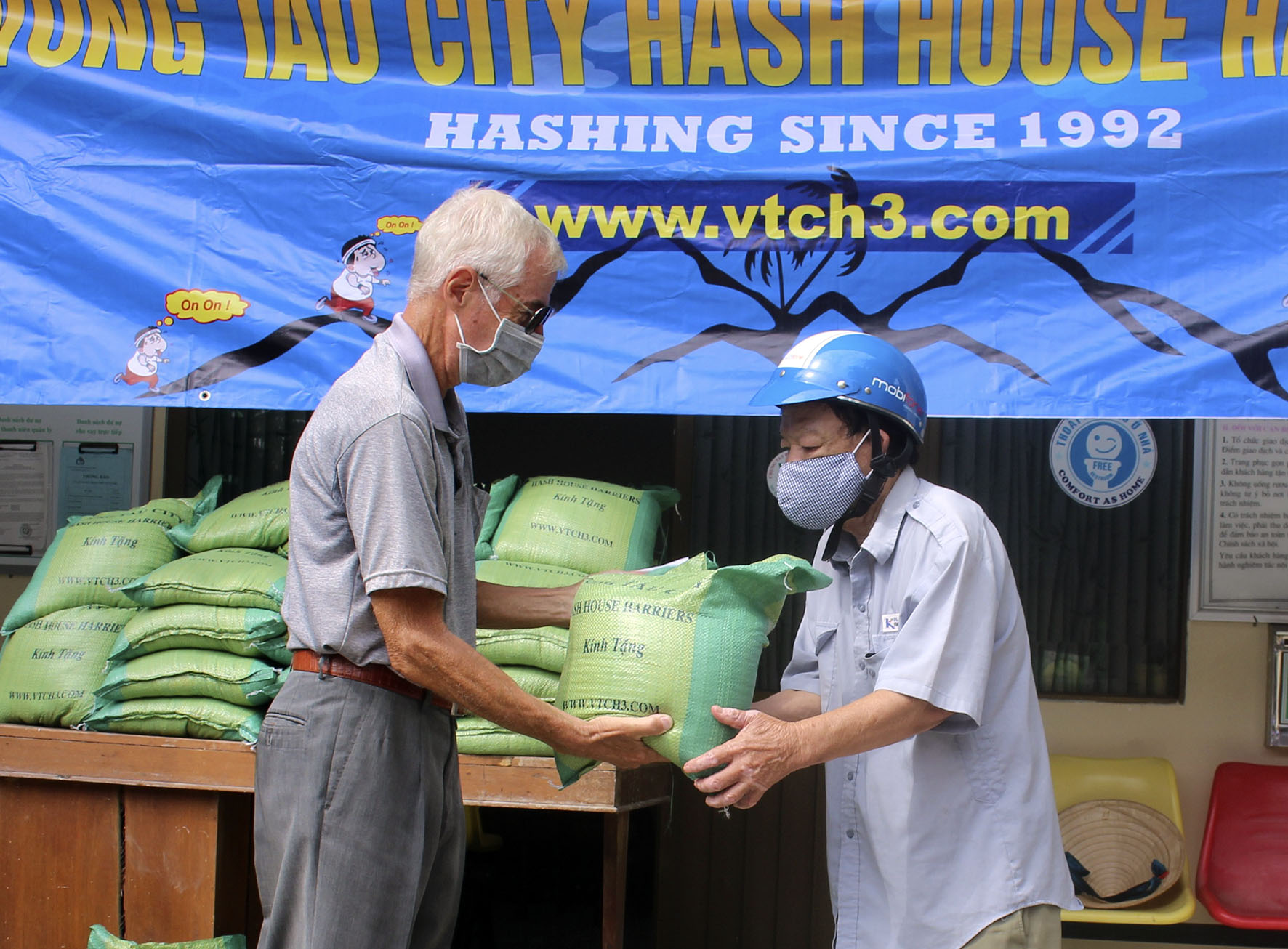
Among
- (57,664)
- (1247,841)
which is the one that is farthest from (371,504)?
(1247,841)

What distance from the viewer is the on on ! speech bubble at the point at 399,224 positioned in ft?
11.2

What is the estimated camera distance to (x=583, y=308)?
3.35m

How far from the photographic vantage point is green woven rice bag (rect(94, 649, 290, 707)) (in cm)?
350

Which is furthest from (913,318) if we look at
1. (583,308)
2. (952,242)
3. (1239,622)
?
(1239,622)

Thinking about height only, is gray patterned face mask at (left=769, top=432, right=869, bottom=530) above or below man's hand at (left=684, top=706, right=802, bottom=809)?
above

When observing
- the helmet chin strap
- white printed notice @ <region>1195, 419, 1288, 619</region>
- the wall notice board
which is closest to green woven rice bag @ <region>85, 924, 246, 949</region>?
the wall notice board

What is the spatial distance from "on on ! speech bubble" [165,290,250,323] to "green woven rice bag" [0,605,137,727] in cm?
105

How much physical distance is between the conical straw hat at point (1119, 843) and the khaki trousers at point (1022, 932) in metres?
1.97

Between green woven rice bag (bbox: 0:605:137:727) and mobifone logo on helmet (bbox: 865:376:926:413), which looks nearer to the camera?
mobifone logo on helmet (bbox: 865:376:926:413)

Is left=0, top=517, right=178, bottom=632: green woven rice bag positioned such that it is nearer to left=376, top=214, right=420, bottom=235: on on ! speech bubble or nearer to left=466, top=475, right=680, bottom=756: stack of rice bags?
left=466, top=475, right=680, bottom=756: stack of rice bags

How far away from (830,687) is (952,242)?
4.49 feet

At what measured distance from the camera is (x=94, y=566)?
3906mm

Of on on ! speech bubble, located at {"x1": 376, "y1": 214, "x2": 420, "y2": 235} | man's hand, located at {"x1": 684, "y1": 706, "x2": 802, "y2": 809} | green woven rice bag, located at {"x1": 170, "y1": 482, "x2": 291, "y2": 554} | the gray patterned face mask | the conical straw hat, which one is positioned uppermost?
on on ! speech bubble, located at {"x1": 376, "y1": 214, "x2": 420, "y2": 235}

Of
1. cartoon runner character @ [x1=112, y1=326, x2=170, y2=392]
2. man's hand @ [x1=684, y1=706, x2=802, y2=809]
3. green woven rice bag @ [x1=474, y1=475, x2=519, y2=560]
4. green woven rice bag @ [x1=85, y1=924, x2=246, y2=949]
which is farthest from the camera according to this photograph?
green woven rice bag @ [x1=474, y1=475, x2=519, y2=560]
